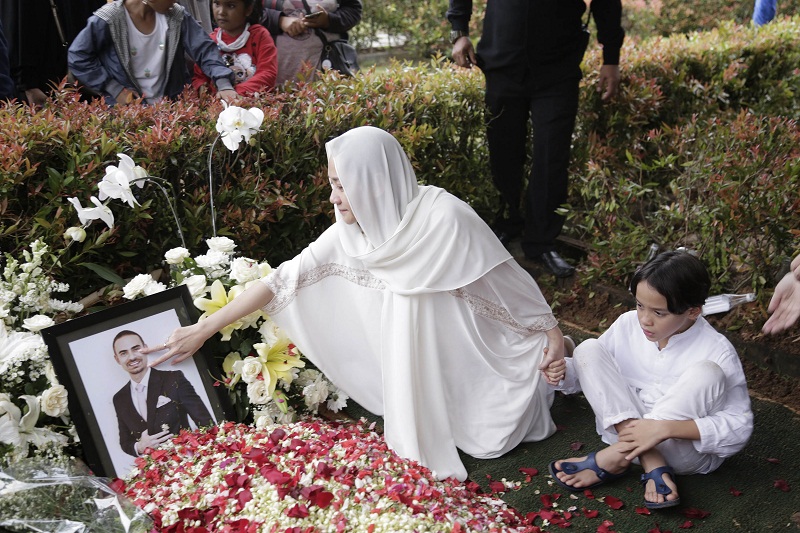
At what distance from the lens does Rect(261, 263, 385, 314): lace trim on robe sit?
10.4 feet

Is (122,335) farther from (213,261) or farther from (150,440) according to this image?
(213,261)

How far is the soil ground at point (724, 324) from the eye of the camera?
147 inches

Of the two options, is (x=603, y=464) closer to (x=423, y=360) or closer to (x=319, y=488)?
(x=423, y=360)

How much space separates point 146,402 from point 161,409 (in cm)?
6

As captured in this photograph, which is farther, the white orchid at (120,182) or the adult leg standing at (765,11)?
the adult leg standing at (765,11)

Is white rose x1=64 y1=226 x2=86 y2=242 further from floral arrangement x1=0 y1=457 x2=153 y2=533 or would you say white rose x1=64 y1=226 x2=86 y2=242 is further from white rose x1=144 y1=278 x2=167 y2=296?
floral arrangement x1=0 y1=457 x2=153 y2=533

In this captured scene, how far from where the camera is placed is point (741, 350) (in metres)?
3.95

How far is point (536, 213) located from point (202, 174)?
206 cm

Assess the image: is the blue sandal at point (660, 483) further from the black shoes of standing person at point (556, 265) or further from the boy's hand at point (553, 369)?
the black shoes of standing person at point (556, 265)

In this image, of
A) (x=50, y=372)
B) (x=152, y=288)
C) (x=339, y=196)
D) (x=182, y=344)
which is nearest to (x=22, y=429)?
(x=50, y=372)

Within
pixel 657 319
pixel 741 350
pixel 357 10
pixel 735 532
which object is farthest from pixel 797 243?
pixel 357 10

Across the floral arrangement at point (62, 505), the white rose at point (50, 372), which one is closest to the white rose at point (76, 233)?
the white rose at point (50, 372)

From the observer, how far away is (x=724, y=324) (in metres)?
4.08

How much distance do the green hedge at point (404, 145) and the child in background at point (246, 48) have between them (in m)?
0.54
